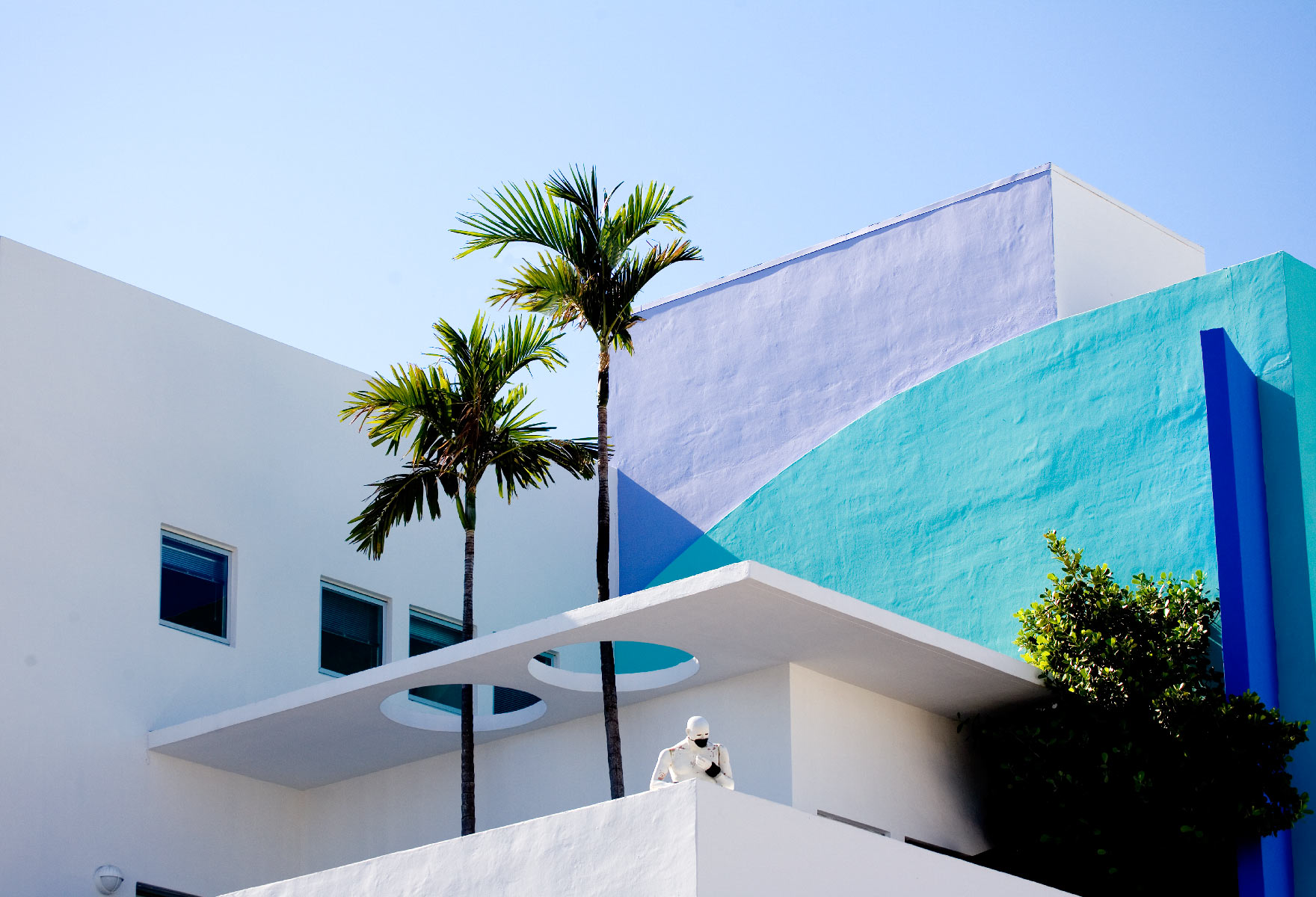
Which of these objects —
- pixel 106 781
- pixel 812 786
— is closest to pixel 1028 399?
pixel 812 786

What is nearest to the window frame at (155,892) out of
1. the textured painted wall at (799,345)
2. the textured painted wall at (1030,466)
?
the textured painted wall at (1030,466)

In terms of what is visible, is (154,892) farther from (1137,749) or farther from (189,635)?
(1137,749)

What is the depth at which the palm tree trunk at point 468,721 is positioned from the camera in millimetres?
14320

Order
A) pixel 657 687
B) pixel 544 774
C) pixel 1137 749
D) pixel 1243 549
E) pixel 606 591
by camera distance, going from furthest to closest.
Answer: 1. pixel 544 774
2. pixel 657 687
3. pixel 1243 549
4. pixel 606 591
5. pixel 1137 749

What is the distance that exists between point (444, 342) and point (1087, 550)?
19.9ft

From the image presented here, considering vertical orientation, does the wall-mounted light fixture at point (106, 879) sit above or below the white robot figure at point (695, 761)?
below

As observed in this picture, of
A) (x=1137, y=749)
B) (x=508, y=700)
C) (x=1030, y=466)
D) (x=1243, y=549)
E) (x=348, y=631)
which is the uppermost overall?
(x=1030, y=466)

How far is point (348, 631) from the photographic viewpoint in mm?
18016

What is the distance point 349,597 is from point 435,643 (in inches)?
50.2

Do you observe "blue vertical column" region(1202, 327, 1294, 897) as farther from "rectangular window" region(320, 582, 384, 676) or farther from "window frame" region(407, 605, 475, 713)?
"rectangular window" region(320, 582, 384, 676)

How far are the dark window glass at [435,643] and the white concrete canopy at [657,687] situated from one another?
3.51 feet

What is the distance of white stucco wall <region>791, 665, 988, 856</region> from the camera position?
14000mm

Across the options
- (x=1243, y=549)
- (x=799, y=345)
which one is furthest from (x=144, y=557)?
(x=1243, y=549)

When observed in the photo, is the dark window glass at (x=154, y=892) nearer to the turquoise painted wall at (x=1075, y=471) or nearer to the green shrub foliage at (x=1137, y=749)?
the turquoise painted wall at (x=1075, y=471)
